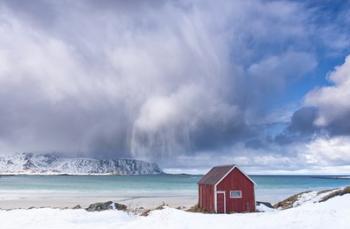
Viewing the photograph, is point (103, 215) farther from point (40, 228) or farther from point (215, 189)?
point (215, 189)

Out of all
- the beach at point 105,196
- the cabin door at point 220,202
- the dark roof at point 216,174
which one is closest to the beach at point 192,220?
Result: the cabin door at point 220,202

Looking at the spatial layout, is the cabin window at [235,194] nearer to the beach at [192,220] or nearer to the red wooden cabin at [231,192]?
the red wooden cabin at [231,192]

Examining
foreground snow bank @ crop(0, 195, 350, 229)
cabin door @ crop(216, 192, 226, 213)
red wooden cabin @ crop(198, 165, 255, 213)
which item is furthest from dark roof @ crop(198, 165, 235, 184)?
foreground snow bank @ crop(0, 195, 350, 229)

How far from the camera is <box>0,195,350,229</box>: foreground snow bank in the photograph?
1885 cm

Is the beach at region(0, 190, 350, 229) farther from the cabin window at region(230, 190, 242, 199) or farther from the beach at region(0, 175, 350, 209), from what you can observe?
the beach at region(0, 175, 350, 209)

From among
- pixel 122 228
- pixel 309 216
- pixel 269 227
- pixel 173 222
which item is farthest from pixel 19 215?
pixel 309 216

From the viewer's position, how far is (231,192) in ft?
133

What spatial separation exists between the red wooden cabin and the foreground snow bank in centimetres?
1520

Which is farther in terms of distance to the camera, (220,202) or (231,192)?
(231,192)

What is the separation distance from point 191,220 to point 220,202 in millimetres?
19112

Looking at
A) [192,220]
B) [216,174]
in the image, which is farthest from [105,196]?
[192,220]

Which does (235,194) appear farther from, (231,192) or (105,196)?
(105,196)

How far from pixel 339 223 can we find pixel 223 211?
22.5 m

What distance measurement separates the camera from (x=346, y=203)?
23.2 m
